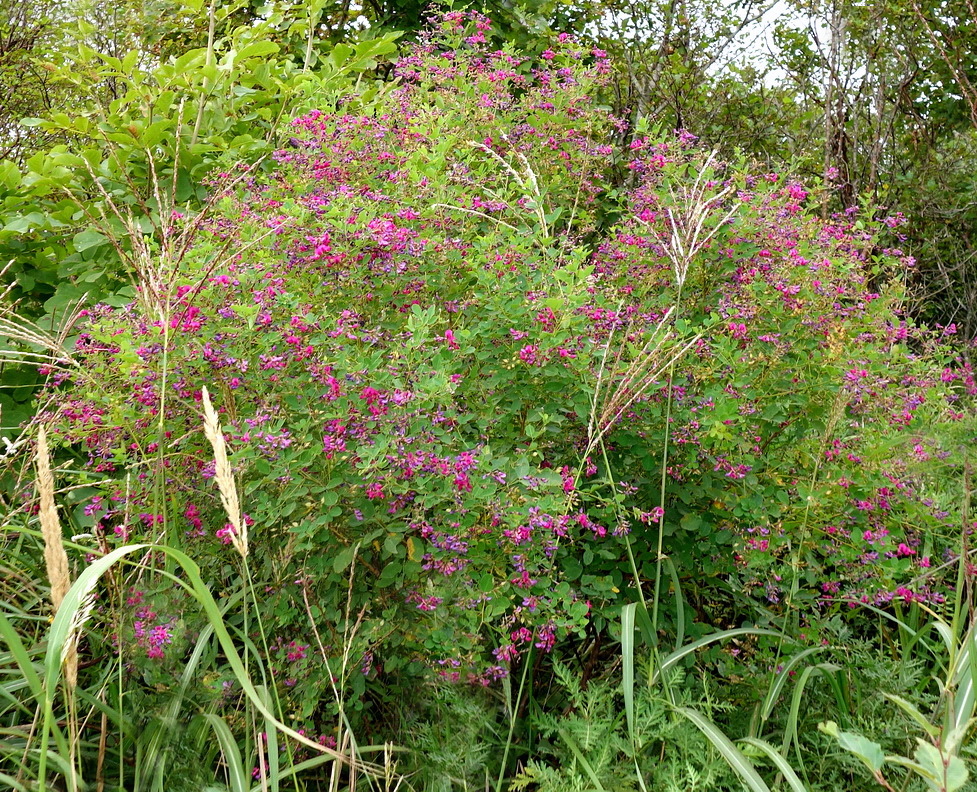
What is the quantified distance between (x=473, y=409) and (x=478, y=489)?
1.42 feet

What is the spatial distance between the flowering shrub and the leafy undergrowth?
0.04 feet

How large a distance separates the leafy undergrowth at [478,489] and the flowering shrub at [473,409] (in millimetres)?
13

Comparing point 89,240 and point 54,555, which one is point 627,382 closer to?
point 54,555

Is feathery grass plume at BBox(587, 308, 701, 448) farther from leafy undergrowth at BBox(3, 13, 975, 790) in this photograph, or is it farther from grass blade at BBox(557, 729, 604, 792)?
grass blade at BBox(557, 729, 604, 792)

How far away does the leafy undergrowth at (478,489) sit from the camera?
2.06 meters

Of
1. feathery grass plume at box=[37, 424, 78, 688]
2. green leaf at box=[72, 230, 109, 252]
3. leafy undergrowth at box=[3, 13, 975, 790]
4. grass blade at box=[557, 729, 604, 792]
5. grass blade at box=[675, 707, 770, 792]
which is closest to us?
feathery grass plume at box=[37, 424, 78, 688]

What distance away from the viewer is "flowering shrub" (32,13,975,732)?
2076mm

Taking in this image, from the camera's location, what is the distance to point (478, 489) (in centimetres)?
200

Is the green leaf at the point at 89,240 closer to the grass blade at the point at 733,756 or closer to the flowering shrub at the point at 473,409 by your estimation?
the flowering shrub at the point at 473,409

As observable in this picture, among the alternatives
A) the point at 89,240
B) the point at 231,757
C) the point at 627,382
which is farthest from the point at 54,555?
the point at 89,240

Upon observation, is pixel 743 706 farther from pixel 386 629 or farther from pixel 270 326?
pixel 270 326

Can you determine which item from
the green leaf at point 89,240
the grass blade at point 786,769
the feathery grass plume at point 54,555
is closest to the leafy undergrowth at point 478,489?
the grass blade at point 786,769

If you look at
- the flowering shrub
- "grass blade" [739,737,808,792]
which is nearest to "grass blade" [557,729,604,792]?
the flowering shrub

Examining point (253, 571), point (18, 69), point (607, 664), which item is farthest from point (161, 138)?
point (18, 69)
